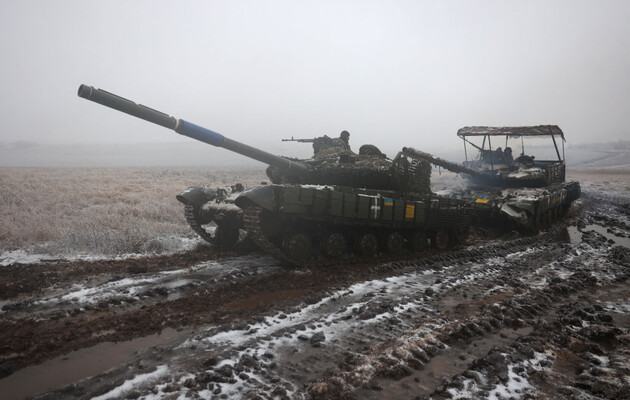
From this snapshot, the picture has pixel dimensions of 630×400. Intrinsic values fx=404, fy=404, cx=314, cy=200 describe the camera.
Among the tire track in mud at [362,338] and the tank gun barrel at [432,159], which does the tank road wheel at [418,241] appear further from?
the tire track in mud at [362,338]

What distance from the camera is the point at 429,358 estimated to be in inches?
164

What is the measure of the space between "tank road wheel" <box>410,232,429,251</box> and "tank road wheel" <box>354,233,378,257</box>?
1.41m

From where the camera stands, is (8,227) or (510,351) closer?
(510,351)

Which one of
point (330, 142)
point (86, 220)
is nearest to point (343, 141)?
point (330, 142)

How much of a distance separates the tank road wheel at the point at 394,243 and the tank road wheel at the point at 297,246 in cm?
221

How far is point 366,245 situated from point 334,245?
92cm

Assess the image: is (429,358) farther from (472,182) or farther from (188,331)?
(472,182)

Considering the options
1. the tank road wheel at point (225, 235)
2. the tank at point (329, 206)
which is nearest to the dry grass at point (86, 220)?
the tank road wheel at point (225, 235)

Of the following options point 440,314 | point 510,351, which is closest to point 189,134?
point 440,314

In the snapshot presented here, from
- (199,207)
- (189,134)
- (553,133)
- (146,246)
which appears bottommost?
(146,246)

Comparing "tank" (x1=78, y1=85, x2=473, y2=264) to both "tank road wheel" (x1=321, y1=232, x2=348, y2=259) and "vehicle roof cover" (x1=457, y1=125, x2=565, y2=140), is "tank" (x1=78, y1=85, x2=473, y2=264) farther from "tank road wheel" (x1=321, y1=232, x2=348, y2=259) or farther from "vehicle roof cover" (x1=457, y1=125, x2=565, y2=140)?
"vehicle roof cover" (x1=457, y1=125, x2=565, y2=140)

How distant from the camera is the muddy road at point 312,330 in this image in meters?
3.61

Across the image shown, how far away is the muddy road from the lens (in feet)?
11.8

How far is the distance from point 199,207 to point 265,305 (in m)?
4.54
